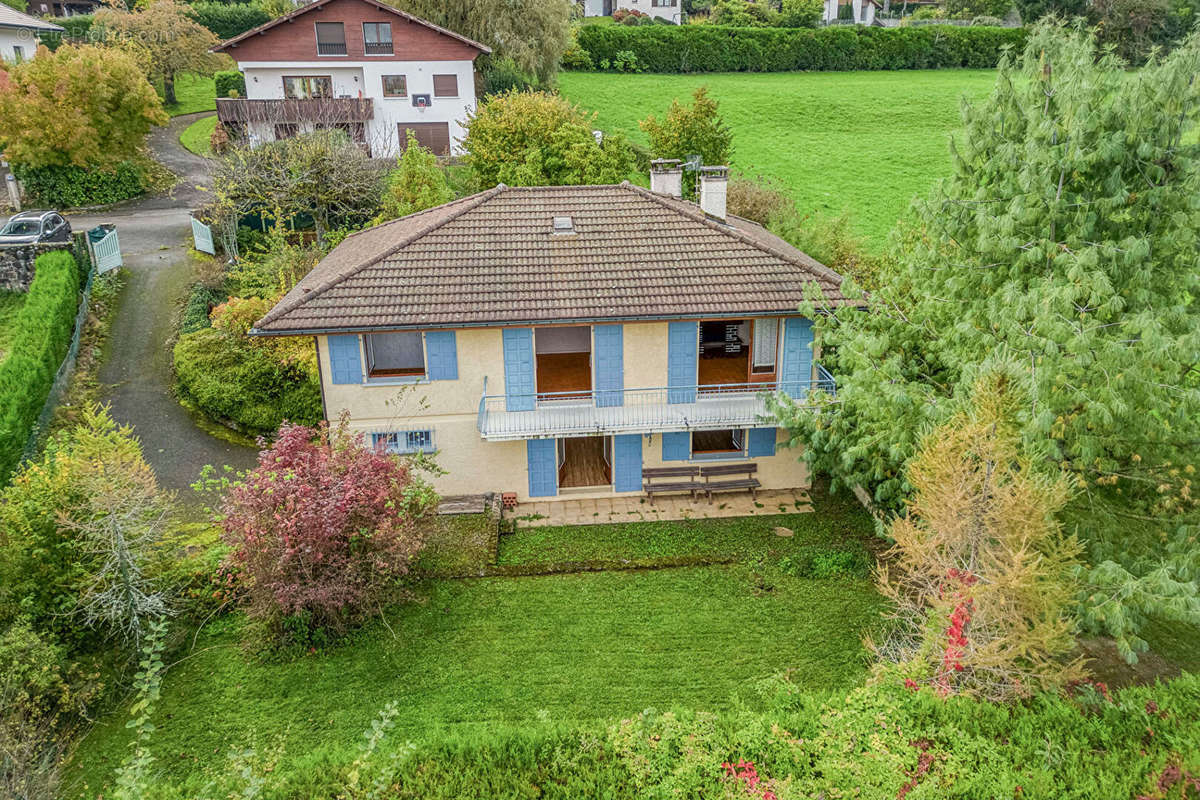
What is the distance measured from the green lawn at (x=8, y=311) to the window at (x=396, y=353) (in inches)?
509

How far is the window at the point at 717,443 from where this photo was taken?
20250 mm

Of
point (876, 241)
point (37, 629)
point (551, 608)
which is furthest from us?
point (876, 241)

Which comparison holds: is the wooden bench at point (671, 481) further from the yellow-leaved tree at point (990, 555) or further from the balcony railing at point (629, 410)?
the yellow-leaved tree at point (990, 555)

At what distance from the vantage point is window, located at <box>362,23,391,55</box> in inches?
1635

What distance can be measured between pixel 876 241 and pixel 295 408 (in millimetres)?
23456

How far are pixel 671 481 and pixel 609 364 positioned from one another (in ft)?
10.9

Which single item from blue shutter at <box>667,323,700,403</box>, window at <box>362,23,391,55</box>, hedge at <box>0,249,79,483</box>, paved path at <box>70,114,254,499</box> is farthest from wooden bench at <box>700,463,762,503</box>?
window at <box>362,23,391,55</box>

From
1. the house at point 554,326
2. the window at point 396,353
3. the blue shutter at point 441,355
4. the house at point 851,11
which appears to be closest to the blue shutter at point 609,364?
the house at point 554,326

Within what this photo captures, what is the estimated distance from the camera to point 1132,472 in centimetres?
1336

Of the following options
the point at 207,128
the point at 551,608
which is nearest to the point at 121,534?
the point at 551,608

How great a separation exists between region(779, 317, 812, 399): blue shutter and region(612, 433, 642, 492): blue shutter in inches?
148

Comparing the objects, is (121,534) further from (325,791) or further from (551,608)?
(551,608)

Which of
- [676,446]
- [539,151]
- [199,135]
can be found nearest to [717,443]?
[676,446]

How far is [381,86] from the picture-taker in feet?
139
